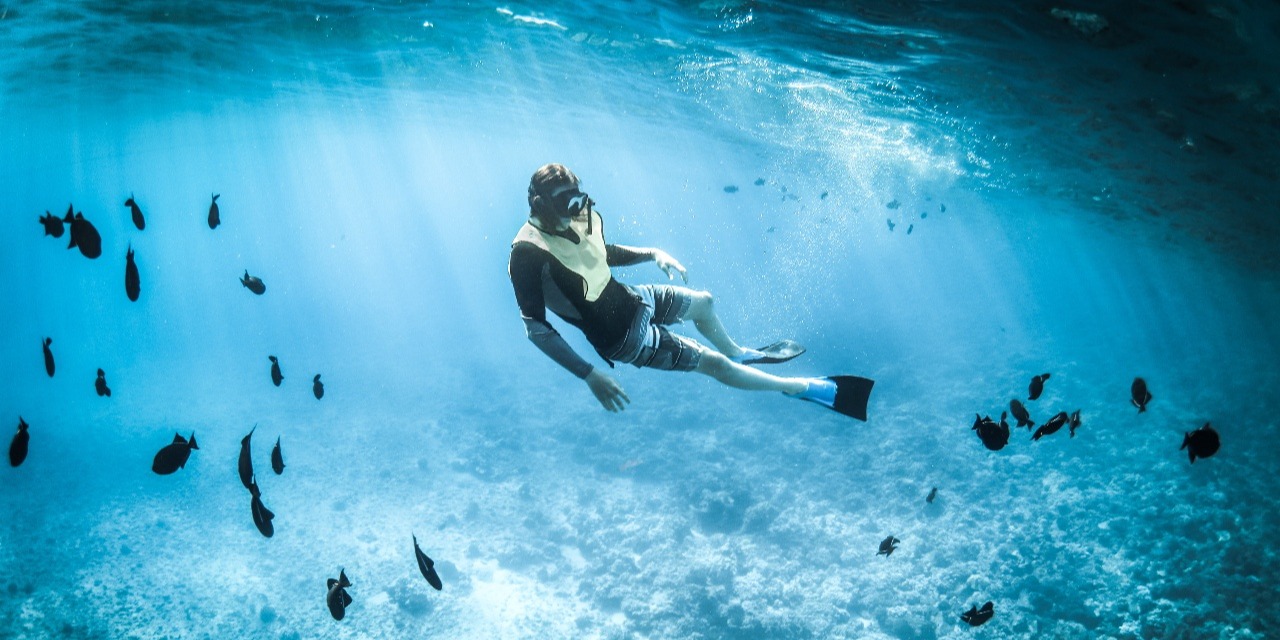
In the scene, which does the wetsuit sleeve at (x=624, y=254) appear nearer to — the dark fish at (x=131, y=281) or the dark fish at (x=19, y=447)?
the dark fish at (x=131, y=281)

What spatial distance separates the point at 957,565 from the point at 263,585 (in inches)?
544

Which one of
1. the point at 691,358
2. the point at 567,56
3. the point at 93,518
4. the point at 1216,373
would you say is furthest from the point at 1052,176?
the point at 93,518

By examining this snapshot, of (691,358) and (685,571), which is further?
(685,571)

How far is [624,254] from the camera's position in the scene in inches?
215

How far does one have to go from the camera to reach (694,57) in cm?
1481

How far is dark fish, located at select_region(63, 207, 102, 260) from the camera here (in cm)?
387

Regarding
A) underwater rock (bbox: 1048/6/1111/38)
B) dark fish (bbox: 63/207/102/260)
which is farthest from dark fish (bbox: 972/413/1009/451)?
underwater rock (bbox: 1048/6/1111/38)

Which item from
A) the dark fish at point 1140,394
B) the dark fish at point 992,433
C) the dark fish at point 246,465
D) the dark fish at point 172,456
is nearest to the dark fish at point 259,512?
the dark fish at point 246,465

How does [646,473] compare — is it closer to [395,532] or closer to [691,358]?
[395,532]

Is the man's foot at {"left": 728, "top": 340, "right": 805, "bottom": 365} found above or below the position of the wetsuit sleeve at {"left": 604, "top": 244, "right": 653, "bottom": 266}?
below

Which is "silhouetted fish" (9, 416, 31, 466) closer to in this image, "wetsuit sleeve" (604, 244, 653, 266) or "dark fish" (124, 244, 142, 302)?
"dark fish" (124, 244, 142, 302)

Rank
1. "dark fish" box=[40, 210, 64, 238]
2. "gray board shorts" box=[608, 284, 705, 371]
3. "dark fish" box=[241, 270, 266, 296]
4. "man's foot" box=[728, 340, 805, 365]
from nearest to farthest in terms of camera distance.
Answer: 1. "dark fish" box=[40, 210, 64, 238]
2. "gray board shorts" box=[608, 284, 705, 371]
3. "man's foot" box=[728, 340, 805, 365]
4. "dark fish" box=[241, 270, 266, 296]

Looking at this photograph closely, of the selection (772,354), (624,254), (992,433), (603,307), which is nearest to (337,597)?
(603,307)

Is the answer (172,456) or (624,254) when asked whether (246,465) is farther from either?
(624,254)
